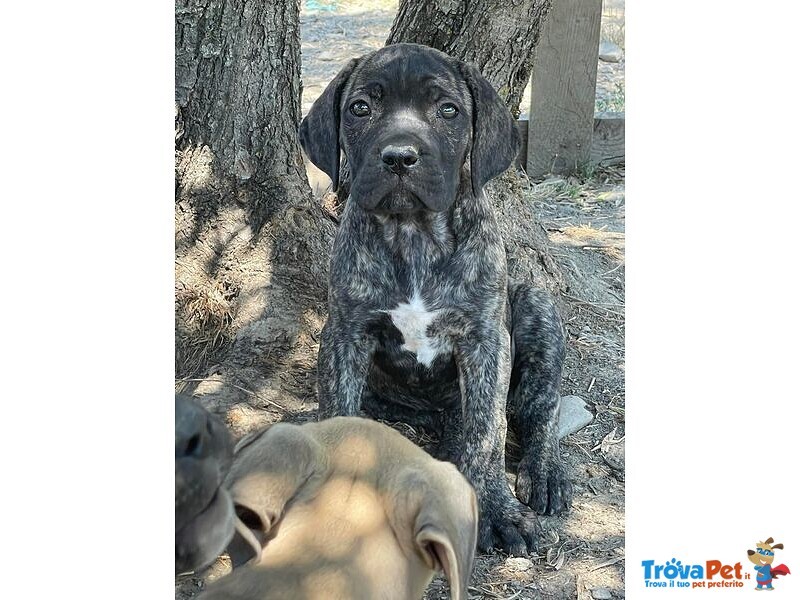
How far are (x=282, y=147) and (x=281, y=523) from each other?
2.59 meters

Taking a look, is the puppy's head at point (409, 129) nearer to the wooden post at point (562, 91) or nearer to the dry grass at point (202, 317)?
the wooden post at point (562, 91)

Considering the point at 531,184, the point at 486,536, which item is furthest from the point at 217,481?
the point at 531,184

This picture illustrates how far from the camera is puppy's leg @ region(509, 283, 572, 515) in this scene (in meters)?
4.78

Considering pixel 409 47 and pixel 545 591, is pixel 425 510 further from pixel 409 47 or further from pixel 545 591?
pixel 409 47

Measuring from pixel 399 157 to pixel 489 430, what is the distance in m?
1.20

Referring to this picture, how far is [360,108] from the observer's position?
445cm

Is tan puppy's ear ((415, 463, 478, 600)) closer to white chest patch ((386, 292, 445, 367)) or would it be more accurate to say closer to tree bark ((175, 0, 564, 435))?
white chest patch ((386, 292, 445, 367))

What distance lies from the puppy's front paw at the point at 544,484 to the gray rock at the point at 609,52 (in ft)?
5.49

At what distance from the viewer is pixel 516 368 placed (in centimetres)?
514

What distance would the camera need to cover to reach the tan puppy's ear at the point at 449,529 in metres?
2.85

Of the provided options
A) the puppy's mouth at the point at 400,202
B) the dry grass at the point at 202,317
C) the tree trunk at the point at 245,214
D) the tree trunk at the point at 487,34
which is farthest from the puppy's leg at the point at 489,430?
the tree trunk at the point at 487,34
